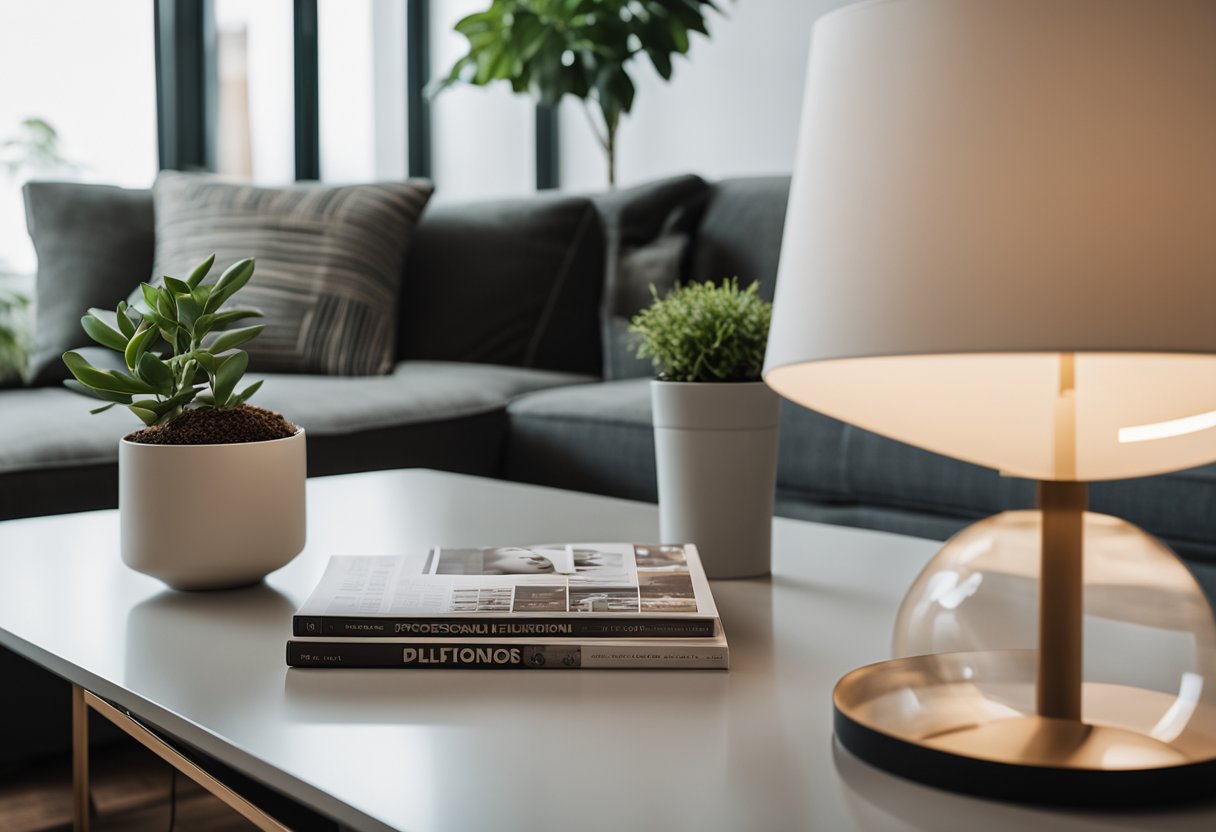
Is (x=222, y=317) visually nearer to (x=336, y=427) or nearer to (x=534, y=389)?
(x=336, y=427)

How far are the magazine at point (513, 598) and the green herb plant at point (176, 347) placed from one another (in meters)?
0.17

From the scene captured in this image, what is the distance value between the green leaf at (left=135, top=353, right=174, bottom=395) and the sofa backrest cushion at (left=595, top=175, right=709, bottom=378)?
1.80 meters

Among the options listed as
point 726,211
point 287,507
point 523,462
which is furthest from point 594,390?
point 287,507

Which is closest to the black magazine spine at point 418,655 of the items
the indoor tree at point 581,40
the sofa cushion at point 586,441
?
the sofa cushion at point 586,441

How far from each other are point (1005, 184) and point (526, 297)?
7.85 feet

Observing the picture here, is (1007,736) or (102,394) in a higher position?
(102,394)

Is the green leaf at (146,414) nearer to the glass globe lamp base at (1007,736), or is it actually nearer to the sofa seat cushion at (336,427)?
the glass globe lamp base at (1007,736)

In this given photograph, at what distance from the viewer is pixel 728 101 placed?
3.66m

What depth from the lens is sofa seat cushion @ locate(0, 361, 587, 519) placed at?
1696 millimetres

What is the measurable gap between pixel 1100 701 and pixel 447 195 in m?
4.10

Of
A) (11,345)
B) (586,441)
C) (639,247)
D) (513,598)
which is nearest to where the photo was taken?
(513,598)

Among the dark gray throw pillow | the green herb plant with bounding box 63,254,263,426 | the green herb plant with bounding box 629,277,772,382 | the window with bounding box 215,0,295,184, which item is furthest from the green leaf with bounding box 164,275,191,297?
the window with bounding box 215,0,295,184

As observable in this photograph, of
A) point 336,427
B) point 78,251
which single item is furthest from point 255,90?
point 336,427

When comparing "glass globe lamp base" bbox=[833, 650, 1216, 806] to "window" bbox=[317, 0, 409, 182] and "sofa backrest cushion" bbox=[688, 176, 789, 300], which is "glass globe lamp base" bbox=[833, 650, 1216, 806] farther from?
"window" bbox=[317, 0, 409, 182]
